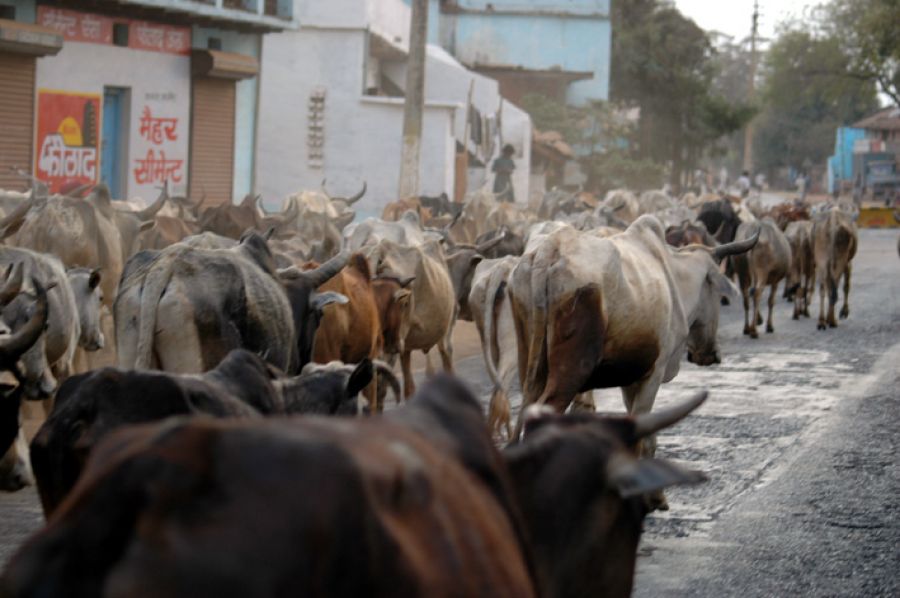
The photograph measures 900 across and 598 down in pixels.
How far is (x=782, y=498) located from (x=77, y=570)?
23.6 feet

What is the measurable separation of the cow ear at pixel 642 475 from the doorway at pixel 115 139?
21641 mm

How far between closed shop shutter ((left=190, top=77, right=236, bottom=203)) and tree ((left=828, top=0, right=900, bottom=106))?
28.5 meters

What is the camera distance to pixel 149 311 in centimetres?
763

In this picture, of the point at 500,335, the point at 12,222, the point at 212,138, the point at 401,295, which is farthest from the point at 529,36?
the point at 500,335

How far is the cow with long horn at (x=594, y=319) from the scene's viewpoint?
870 centimetres

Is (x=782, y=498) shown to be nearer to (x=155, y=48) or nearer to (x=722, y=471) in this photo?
(x=722, y=471)

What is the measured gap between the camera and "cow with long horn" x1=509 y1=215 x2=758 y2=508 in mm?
8703

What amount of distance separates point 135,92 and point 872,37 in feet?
106

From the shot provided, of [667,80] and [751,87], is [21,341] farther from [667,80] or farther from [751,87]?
[751,87]

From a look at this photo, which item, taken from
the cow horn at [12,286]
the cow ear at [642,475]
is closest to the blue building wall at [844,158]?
the cow horn at [12,286]

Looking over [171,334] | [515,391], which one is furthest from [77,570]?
[515,391]

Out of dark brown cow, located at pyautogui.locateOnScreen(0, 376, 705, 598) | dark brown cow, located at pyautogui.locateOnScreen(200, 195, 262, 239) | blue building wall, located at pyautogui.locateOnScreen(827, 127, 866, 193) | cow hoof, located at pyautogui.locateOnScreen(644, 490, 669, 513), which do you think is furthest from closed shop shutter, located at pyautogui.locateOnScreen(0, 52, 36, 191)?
blue building wall, located at pyautogui.locateOnScreen(827, 127, 866, 193)

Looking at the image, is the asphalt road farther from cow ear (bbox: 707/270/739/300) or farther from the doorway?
the doorway

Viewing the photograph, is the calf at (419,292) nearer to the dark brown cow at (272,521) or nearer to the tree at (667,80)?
the dark brown cow at (272,521)
